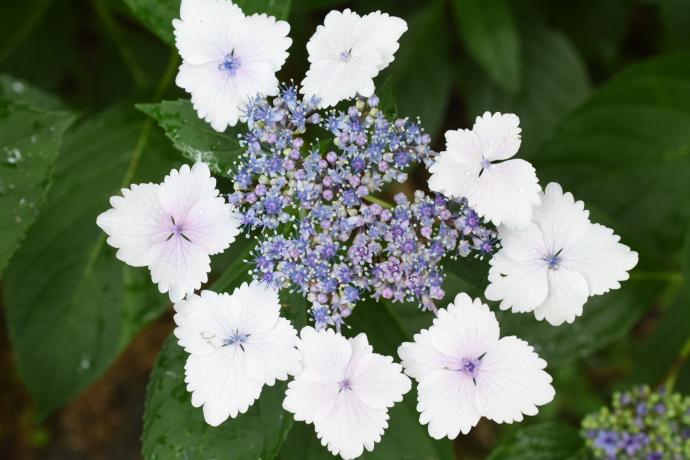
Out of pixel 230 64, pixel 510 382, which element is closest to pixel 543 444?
pixel 510 382

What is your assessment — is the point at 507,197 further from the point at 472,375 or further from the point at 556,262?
the point at 472,375

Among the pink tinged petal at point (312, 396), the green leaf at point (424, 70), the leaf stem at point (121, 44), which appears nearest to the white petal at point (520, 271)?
the pink tinged petal at point (312, 396)

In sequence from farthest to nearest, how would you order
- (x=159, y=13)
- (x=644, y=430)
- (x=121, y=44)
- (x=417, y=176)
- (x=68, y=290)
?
(x=417, y=176)
(x=121, y=44)
(x=68, y=290)
(x=644, y=430)
(x=159, y=13)

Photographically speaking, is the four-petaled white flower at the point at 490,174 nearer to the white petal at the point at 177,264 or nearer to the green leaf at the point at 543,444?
the white petal at the point at 177,264

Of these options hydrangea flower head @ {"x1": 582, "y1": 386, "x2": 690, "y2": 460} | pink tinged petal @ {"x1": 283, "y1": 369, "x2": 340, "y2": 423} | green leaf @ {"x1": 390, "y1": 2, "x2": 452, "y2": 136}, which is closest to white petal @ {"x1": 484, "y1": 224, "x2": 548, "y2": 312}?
pink tinged petal @ {"x1": 283, "y1": 369, "x2": 340, "y2": 423}

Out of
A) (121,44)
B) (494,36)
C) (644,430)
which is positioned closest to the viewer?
(644,430)

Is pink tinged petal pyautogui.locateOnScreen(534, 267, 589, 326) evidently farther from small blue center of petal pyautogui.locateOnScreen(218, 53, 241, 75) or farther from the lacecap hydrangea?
small blue center of petal pyautogui.locateOnScreen(218, 53, 241, 75)
